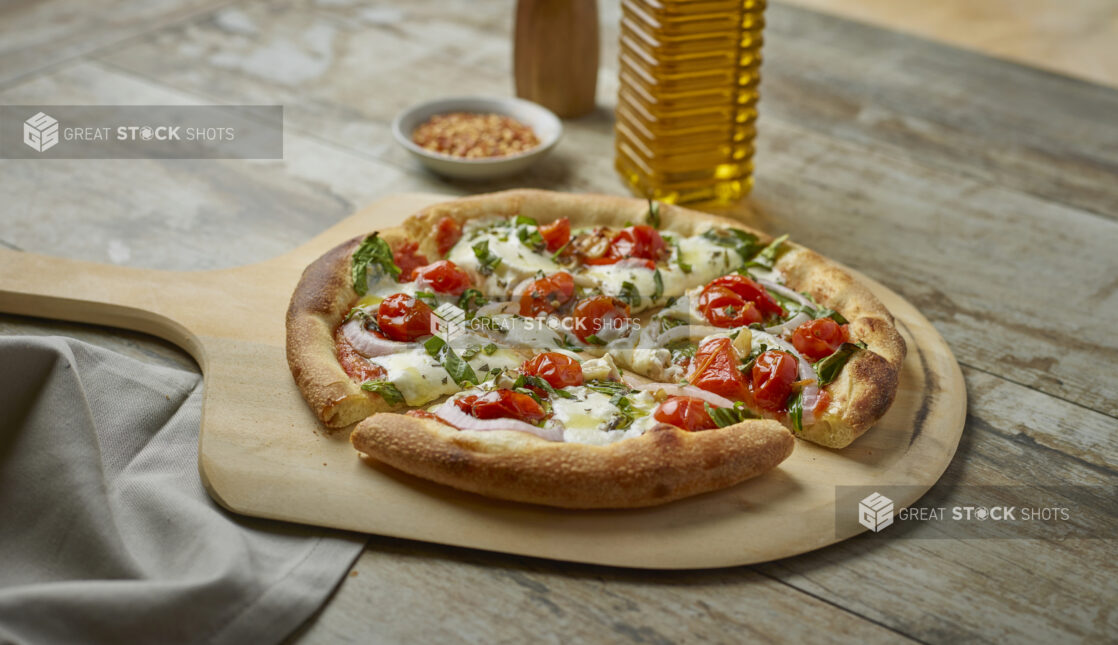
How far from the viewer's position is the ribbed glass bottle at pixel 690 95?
4664 mm

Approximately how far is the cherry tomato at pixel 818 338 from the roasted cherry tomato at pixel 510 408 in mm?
1082

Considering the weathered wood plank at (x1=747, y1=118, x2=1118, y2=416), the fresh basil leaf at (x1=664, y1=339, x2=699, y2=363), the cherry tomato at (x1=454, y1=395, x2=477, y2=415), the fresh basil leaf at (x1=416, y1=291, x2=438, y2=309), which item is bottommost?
the weathered wood plank at (x1=747, y1=118, x2=1118, y2=416)

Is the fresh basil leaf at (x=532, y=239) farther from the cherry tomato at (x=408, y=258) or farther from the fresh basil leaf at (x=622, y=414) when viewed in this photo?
the fresh basil leaf at (x=622, y=414)

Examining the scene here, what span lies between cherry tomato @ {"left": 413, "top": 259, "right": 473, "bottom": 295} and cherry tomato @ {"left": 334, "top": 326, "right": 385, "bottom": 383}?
461 mm

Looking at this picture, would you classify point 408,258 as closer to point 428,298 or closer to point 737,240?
point 428,298

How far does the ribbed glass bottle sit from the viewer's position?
4664mm

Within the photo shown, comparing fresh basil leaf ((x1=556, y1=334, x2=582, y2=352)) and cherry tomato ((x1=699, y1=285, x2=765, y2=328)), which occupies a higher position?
cherry tomato ((x1=699, y1=285, x2=765, y2=328))

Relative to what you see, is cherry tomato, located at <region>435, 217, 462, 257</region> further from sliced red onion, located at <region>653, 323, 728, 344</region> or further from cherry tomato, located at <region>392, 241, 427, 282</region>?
sliced red onion, located at <region>653, 323, 728, 344</region>

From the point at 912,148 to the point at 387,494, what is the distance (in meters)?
4.12

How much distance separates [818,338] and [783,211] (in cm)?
165

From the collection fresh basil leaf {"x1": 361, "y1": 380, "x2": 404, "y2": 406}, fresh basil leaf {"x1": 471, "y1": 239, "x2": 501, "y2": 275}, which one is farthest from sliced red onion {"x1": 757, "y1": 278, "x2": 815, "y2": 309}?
fresh basil leaf {"x1": 361, "y1": 380, "x2": 404, "y2": 406}

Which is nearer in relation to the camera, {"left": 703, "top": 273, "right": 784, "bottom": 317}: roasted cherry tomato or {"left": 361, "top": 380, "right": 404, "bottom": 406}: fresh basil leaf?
{"left": 361, "top": 380, "right": 404, "bottom": 406}: fresh basil leaf

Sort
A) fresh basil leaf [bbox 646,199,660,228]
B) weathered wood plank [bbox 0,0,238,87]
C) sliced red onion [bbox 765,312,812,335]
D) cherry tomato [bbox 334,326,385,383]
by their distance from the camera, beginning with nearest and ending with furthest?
cherry tomato [bbox 334,326,385,383], sliced red onion [bbox 765,312,812,335], fresh basil leaf [bbox 646,199,660,228], weathered wood plank [bbox 0,0,238,87]

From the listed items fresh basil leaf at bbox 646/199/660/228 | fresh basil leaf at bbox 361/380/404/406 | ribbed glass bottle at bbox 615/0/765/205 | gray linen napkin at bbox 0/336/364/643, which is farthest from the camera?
ribbed glass bottle at bbox 615/0/765/205
